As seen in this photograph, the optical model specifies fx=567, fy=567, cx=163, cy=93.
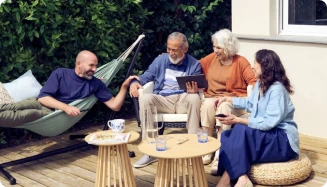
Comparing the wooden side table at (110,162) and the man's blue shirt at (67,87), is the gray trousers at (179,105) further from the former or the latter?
the wooden side table at (110,162)

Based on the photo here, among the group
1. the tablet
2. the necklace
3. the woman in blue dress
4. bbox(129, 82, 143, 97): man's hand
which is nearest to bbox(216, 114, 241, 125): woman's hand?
the woman in blue dress

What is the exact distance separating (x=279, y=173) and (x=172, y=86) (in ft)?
4.74

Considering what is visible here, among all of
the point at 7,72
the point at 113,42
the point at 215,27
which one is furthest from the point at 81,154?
the point at 215,27

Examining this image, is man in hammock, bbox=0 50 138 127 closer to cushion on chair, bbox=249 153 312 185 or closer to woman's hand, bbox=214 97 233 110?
woman's hand, bbox=214 97 233 110

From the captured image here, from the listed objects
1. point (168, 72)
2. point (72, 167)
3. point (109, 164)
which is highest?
Result: point (168, 72)

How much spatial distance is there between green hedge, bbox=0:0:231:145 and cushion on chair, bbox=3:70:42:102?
0.29 metres

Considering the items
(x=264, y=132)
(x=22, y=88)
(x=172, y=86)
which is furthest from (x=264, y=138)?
(x=22, y=88)

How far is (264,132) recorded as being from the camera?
162 inches

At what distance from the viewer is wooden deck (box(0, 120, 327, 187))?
440cm

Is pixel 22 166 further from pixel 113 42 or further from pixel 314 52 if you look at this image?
pixel 314 52

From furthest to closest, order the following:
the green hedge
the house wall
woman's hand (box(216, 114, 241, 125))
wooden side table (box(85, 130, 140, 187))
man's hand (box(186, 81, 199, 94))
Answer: the green hedge
the house wall
man's hand (box(186, 81, 199, 94))
woman's hand (box(216, 114, 241, 125))
wooden side table (box(85, 130, 140, 187))

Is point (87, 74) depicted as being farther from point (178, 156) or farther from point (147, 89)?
point (178, 156)

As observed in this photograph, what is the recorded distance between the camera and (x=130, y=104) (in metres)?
6.89

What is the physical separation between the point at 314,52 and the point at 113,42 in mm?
2220
